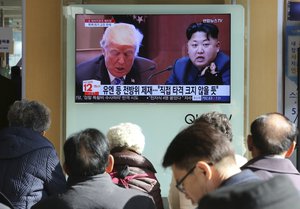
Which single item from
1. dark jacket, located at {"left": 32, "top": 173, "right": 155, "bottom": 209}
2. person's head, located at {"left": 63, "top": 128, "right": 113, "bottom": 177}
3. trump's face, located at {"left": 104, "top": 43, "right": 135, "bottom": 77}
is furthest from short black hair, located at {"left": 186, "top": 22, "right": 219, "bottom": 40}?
dark jacket, located at {"left": 32, "top": 173, "right": 155, "bottom": 209}

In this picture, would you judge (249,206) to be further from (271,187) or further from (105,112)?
(105,112)

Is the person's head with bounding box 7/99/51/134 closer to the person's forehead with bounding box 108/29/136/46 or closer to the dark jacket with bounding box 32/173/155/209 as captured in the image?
the dark jacket with bounding box 32/173/155/209

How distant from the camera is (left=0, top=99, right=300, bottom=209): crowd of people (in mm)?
1327

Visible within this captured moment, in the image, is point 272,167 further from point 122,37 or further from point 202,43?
point 122,37

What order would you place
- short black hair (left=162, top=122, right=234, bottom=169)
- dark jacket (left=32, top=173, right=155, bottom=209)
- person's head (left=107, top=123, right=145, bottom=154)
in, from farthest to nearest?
person's head (left=107, top=123, right=145, bottom=154), dark jacket (left=32, top=173, right=155, bottom=209), short black hair (left=162, top=122, right=234, bottom=169)

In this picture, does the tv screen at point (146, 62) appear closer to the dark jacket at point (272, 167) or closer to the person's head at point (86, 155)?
the dark jacket at point (272, 167)

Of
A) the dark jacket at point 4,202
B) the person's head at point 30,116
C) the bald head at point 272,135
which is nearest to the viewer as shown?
the dark jacket at point 4,202

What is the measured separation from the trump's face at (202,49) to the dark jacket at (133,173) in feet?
6.79

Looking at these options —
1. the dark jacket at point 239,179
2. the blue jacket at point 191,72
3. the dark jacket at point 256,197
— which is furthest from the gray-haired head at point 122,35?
the dark jacket at point 256,197

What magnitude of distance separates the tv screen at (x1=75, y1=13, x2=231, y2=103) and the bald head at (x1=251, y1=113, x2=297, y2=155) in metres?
2.14

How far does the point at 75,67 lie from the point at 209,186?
360 cm

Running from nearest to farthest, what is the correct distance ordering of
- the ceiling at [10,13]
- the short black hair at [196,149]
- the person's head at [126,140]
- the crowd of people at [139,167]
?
the crowd of people at [139,167]
the short black hair at [196,149]
the person's head at [126,140]
the ceiling at [10,13]

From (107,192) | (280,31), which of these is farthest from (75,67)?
(107,192)

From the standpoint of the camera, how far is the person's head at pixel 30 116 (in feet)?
11.5
